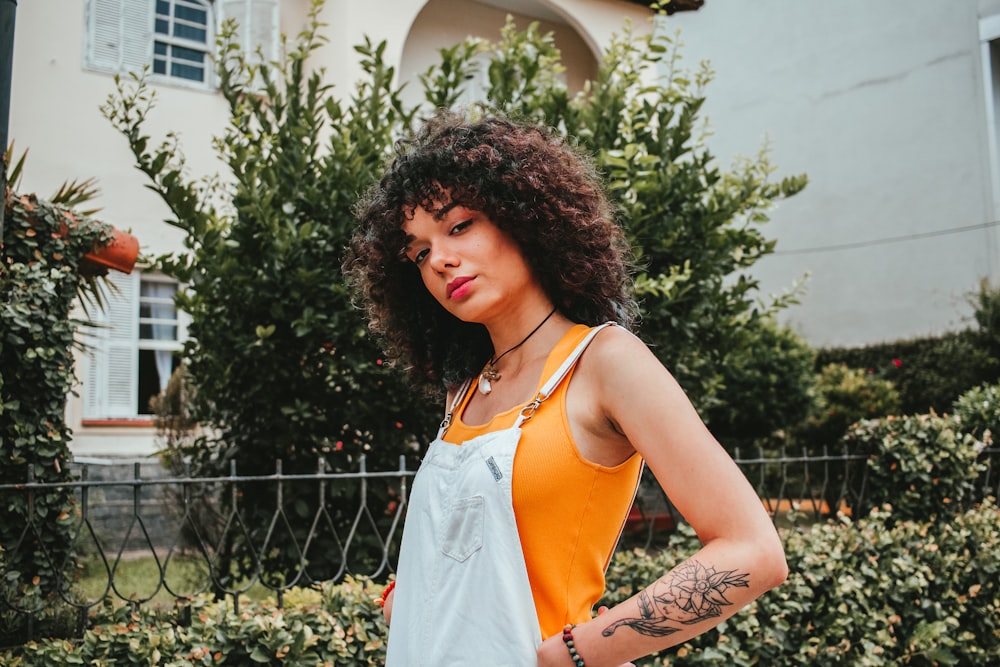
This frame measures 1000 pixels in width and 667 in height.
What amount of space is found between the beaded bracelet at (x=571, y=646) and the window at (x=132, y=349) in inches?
332

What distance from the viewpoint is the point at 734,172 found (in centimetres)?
484

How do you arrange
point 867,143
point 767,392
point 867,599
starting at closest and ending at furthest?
point 867,599 < point 767,392 < point 867,143

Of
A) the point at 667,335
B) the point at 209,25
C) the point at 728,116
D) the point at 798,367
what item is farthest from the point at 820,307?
the point at 667,335

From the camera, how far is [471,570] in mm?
1474

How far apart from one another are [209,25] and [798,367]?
7884 millimetres

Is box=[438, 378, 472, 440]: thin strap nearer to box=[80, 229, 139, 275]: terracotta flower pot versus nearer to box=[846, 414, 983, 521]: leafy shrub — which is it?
box=[80, 229, 139, 275]: terracotta flower pot

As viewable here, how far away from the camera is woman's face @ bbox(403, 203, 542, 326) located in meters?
1.68

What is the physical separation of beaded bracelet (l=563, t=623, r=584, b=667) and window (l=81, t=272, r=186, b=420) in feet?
27.6

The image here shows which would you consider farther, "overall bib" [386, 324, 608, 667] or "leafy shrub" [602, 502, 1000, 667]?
"leafy shrub" [602, 502, 1000, 667]

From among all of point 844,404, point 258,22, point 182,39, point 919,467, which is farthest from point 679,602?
point 844,404

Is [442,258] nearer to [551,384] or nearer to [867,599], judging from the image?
[551,384]

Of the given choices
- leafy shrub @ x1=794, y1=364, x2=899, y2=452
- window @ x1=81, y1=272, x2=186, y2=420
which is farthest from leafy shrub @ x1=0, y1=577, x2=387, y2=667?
leafy shrub @ x1=794, y1=364, x2=899, y2=452

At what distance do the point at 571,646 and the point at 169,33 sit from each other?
10.2 meters

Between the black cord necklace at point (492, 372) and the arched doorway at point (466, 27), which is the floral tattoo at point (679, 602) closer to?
the black cord necklace at point (492, 372)
